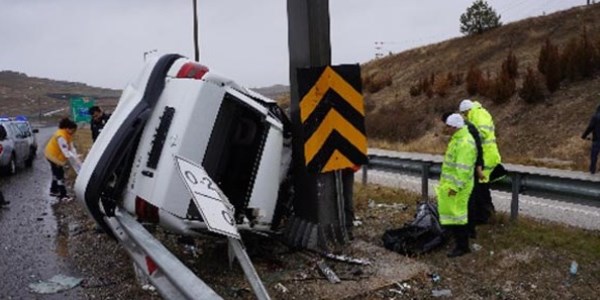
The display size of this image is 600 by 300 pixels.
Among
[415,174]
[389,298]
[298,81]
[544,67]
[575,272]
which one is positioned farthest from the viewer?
A: [544,67]

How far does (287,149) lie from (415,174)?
380 centimetres

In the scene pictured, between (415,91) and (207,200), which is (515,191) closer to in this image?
(207,200)

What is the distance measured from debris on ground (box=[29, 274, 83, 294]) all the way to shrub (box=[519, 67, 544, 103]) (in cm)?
1936

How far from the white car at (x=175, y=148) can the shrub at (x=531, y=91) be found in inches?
701

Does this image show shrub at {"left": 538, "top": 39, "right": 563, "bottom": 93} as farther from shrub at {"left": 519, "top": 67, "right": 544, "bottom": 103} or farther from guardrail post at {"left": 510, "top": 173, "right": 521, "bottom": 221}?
guardrail post at {"left": 510, "top": 173, "right": 521, "bottom": 221}

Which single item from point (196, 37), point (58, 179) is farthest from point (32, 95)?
point (58, 179)

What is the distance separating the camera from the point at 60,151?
34.5ft

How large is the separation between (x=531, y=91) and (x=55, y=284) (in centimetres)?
1963

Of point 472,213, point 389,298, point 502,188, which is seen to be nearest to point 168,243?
point 389,298

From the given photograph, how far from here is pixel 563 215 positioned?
8.59m

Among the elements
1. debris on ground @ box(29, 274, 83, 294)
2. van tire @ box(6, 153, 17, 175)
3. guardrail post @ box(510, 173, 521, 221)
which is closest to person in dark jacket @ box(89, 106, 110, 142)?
van tire @ box(6, 153, 17, 175)

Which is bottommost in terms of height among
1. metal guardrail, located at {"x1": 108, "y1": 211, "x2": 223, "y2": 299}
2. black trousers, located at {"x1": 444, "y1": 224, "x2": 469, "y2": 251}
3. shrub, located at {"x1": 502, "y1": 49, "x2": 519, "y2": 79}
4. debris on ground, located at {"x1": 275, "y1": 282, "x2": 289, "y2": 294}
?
debris on ground, located at {"x1": 275, "y1": 282, "x2": 289, "y2": 294}

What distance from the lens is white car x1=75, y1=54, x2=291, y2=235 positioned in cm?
517

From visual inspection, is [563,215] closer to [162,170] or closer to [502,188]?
[502,188]
